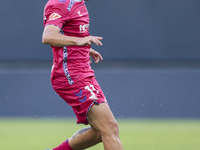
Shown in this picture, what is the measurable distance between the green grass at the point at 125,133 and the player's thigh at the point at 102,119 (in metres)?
1.65

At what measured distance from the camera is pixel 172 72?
25.7 ft

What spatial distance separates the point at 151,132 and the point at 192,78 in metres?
1.91

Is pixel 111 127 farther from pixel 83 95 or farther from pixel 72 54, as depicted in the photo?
pixel 72 54

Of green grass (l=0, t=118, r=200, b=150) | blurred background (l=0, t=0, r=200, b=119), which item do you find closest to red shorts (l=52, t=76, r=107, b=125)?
green grass (l=0, t=118, r=200, b=150)

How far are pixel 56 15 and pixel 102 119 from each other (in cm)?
104

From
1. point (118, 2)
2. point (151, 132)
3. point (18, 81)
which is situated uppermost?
point (118, 2)

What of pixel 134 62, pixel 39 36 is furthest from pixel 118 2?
pixel 39 36

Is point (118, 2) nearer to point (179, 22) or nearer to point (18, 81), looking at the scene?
point (179, 22)

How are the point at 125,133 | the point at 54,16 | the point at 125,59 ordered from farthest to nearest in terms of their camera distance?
the point at 125,59
the point at 125,133
the point at 54,16

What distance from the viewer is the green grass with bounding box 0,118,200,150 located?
534cm

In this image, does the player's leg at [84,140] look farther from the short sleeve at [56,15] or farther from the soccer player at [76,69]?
the short sleeve at [56,15]

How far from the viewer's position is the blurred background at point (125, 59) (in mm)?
7828

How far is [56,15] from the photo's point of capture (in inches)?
138

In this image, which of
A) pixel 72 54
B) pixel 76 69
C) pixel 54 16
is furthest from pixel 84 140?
pixel 54 16
